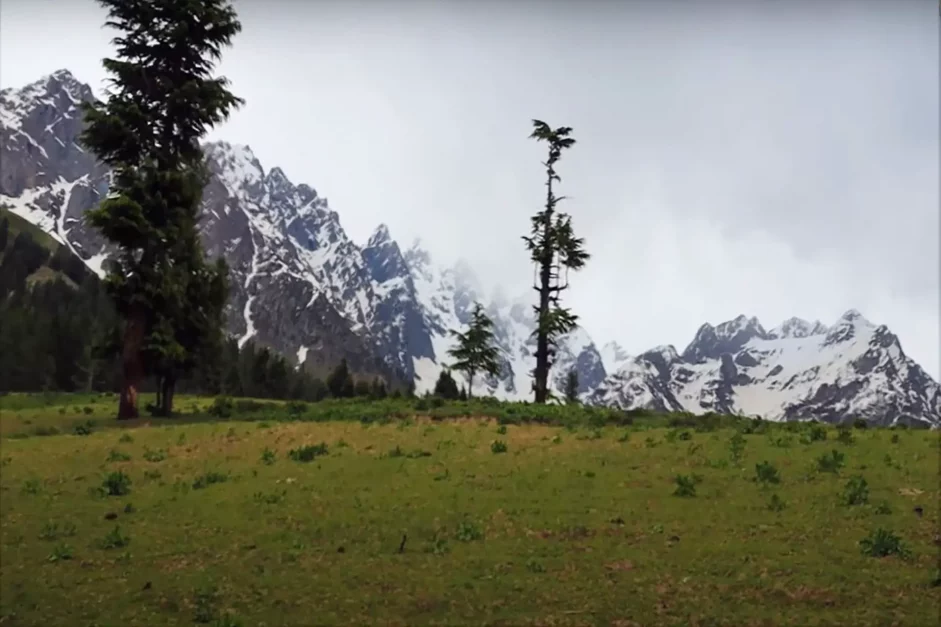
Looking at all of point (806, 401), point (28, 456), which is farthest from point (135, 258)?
point (806, 401)

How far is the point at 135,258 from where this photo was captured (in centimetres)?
2864

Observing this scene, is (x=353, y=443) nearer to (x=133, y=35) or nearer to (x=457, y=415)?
(x=457, y=415)

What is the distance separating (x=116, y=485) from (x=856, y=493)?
48.9 feet

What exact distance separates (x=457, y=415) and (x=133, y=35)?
1843 centimetres

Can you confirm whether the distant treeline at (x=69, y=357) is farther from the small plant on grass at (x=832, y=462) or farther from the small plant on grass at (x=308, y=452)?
the small plant on grass at (x=832, y=462)

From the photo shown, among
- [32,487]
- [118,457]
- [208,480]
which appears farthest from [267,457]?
[32,487]

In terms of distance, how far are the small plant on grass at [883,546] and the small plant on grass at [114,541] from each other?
11974 mm

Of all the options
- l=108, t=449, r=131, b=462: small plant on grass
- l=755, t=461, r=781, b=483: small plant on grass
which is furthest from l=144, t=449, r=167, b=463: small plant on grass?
l=755, t=461, r=781, b=483: small plant on grass

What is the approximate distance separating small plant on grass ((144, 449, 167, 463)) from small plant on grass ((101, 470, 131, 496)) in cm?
272

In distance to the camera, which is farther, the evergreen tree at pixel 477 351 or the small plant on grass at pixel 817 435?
the evergreen tree at pixel 477 351

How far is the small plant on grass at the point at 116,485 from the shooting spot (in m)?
16.8

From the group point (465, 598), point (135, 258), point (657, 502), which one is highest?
point (135, 258)

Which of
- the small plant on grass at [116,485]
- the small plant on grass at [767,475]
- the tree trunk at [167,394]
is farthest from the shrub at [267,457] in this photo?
the tree trunk at [167,394]

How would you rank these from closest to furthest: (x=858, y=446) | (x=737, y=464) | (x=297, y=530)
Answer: (x=297, y=530), (x=737, y=464), (x=858, y=446)
